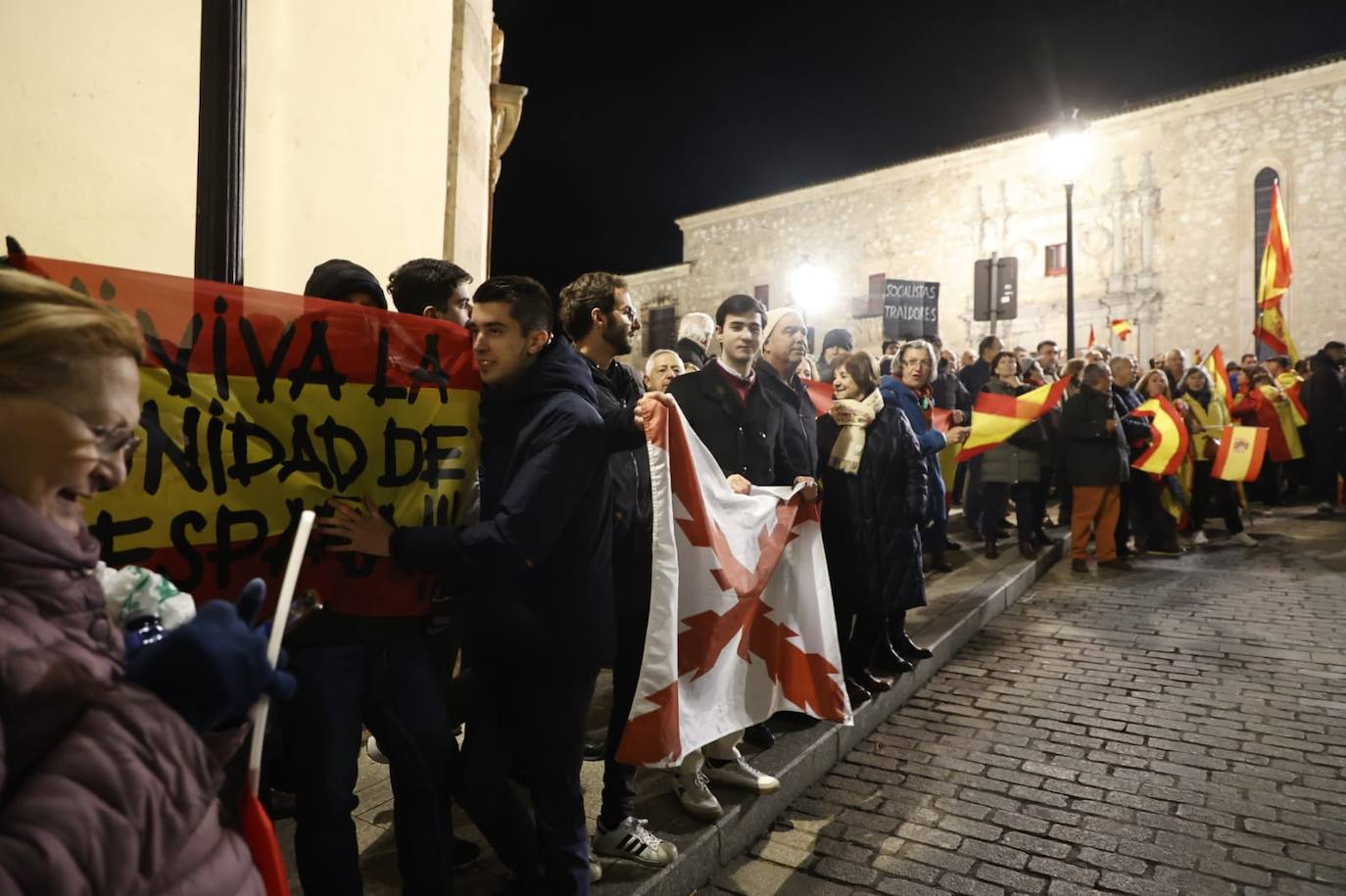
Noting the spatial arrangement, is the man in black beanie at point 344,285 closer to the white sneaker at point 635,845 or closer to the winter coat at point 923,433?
the white sneaker at point 635,845

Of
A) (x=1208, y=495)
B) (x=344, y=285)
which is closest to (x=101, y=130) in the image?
(x=344, y=285)

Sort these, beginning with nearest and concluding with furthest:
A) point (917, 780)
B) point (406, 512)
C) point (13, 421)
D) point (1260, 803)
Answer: point (13, 421)
point (406, 512)
point (1260, 803)
point (917, 780)

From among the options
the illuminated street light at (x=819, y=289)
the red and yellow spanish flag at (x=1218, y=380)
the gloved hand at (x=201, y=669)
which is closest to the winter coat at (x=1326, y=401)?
the red and yellow spanish flag at (x=1218, y=380)

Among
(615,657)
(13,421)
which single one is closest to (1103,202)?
(615,657)

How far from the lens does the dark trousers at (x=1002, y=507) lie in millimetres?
8812

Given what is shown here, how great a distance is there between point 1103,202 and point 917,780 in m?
31.0

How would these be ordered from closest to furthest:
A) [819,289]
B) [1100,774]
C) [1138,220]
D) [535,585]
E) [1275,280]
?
[535,585], [1100,774], [1275,280], [1138,220], [819,289]

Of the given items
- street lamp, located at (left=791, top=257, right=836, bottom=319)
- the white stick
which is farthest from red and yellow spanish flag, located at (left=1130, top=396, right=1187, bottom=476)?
street lamp, located at (left=791, top=257, right=836, bottom=319)

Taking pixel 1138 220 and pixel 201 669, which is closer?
pixel 201 669

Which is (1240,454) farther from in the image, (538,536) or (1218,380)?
(538,536)

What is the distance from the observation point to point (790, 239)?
39.5 metres

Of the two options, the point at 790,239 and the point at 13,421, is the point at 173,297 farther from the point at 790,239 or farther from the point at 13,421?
the point at 790,239

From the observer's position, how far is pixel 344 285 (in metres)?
3.01

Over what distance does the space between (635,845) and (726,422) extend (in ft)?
6.17
